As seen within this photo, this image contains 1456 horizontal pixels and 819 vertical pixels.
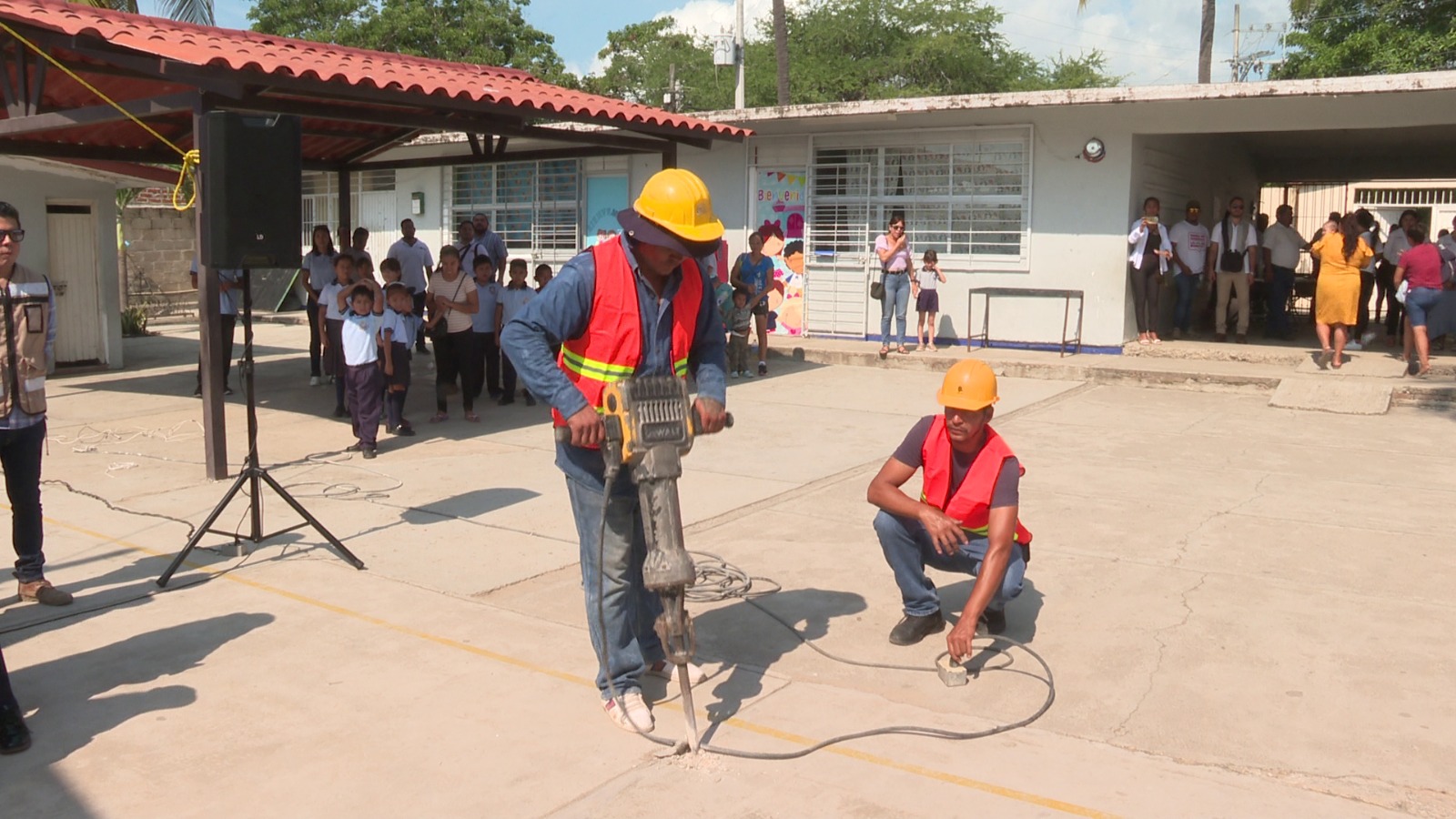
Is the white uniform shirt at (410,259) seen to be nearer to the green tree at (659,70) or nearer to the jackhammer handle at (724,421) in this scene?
the jackhammer handle at (724,421)

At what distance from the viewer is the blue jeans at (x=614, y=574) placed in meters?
4.16

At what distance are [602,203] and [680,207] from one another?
15.8m

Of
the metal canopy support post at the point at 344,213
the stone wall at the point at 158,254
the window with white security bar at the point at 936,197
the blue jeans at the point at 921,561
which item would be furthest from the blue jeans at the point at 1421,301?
the stone wall at the point at 158,254

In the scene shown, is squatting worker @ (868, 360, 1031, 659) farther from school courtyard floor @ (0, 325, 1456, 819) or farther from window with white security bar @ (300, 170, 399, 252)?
window with white security bar @ (300, 170, 399, 252)

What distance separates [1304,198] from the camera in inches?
1361

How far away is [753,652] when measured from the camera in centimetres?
502

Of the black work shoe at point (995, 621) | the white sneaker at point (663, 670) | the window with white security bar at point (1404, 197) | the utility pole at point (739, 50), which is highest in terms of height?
the utility pole at point (739, 50)

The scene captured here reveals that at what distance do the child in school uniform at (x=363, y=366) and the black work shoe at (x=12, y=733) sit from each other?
17.1 ft

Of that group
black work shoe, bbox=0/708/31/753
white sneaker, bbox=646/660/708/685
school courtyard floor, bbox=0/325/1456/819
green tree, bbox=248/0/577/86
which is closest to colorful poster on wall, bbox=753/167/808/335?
school courtyard floor, bbox=0/325/1456/819

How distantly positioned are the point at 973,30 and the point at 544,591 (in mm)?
37337

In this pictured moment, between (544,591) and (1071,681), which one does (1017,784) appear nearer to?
(1071,681)

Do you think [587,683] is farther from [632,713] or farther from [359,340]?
[359,340]

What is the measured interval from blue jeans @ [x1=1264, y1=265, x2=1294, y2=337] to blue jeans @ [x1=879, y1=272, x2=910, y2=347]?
4.83m

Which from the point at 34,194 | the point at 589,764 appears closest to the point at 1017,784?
the point at 589,764
